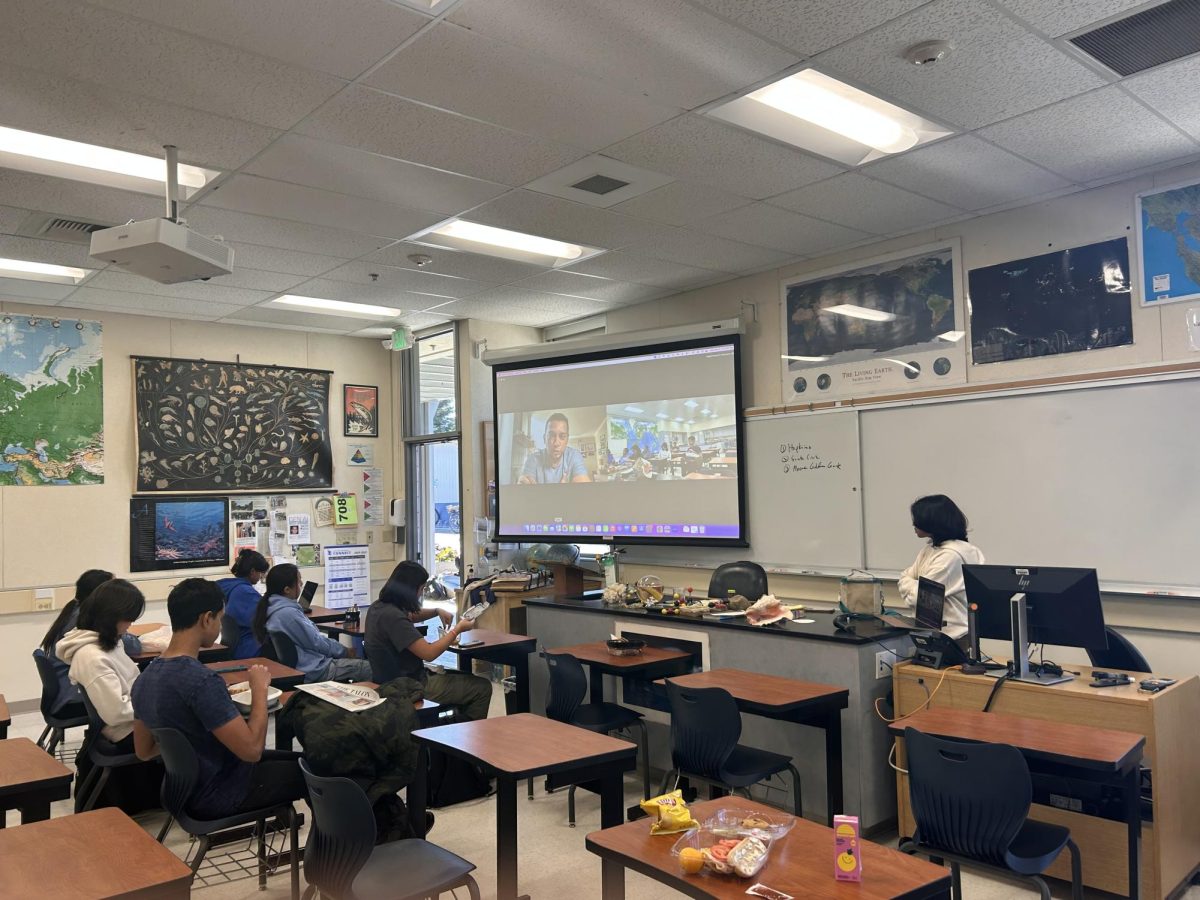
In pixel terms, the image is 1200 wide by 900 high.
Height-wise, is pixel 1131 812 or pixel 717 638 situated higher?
pixel 717 638

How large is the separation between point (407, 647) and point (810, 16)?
3271mm

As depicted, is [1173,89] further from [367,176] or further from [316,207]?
[316,207]

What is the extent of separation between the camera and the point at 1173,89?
11.4 ft

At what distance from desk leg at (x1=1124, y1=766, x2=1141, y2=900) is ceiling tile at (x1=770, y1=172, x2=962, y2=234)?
290cm

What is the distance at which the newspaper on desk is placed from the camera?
2.73 metres

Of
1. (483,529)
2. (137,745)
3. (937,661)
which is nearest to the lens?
Result: (137,745)

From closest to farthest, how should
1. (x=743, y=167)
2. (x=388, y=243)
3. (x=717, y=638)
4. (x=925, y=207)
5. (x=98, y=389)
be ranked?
(x=743, y=167) < (x=717, y=638) < (x=925, y=207) < (x=388, y=243) < (x=98, y=389)

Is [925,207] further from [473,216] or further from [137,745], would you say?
[137,745]

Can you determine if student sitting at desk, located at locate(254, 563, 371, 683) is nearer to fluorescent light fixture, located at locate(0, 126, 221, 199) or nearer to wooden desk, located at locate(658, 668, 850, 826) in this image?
fluorescent light fixture, located at locate(0, 126, 221, 199)

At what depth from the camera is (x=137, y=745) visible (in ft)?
10.2

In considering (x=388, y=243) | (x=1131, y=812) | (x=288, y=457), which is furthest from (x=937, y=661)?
(x=288, y=457)

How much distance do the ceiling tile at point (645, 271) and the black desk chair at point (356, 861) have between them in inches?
159

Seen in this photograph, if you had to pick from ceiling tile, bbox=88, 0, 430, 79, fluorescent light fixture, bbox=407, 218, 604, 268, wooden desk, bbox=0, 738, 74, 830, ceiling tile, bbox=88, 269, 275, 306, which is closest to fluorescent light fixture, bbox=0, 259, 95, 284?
ceiling tile, bbox=88, 269, 275, 306

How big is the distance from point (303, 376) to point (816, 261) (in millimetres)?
4768
